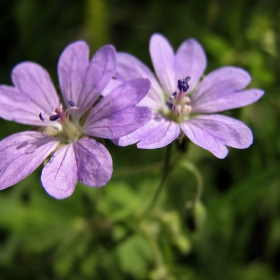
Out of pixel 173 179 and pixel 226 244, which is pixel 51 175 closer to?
pixel 173 179

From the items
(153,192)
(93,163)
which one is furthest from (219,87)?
(153,192)

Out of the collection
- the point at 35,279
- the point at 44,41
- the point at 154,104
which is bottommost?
the point at 35,279

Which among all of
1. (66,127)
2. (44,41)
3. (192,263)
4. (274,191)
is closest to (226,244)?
(192,263)

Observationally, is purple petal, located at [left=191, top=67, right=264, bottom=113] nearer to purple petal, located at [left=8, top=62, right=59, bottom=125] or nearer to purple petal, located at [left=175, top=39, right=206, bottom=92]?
purple petal, located at [left=175, top=39, right=206, bottom=92]

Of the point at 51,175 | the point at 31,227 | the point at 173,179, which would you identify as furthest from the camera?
the point at 173,179

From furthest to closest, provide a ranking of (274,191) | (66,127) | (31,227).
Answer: (274,191), (31,227), (66,127)

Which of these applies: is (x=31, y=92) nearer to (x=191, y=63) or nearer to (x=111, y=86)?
(x=111, y=86)
